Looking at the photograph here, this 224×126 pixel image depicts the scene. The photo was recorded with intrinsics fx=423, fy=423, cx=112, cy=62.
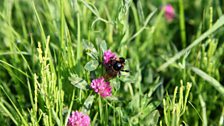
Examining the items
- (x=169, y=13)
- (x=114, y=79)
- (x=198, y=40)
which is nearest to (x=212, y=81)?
(x=198, y=40)

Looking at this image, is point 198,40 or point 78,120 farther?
point 198,40

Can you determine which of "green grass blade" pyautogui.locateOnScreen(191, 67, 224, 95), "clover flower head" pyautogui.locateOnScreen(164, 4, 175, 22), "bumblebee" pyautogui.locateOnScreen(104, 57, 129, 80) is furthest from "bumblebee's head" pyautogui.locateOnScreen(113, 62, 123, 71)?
"clover flower head" pyautogui.locateOnScreen(164, 4, 175, 22)

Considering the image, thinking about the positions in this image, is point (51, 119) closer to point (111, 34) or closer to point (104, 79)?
point (104, 79)

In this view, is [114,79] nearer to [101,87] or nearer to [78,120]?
[101,87]

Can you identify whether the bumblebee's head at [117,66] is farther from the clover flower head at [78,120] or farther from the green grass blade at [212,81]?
the green grass blade at [212,81]

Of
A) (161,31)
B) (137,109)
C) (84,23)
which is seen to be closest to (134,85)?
(137,109)

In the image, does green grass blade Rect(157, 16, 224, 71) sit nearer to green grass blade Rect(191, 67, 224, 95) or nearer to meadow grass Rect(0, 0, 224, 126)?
meadow grass Rect(0, 0, 224, 126)

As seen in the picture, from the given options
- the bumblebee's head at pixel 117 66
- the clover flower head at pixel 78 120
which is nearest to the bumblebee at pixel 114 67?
the bumblebee's head at pixel 117 66
